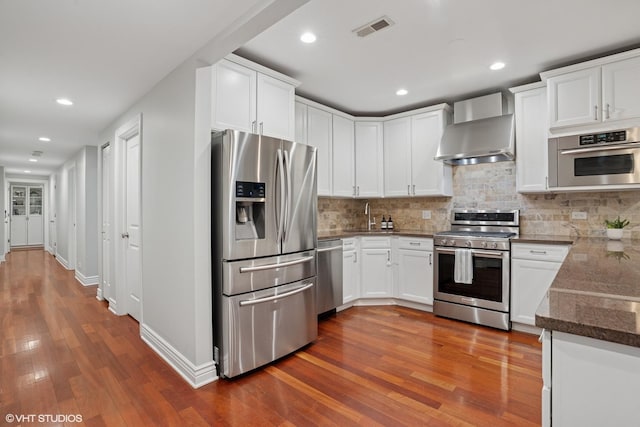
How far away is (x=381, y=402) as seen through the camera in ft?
6.52

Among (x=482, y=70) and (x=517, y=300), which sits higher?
(x=482, y=70)

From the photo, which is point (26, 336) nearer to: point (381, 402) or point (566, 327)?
point (381, 402)

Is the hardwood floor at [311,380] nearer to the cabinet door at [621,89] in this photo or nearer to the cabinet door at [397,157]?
the cabinet door at [397,157]

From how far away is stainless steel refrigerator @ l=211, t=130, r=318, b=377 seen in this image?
2.25 metres

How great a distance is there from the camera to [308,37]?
93.3 inches

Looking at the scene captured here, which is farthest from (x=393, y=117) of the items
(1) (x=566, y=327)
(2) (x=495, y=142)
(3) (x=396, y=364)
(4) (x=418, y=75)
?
(1) (x=566, y=327)

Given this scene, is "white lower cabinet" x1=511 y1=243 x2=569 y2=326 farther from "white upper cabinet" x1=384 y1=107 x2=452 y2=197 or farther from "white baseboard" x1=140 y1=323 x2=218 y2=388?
"white baseboard" x1=140 y1=323 x2=218 y2=388

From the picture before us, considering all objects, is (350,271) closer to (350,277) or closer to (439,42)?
(350,277)

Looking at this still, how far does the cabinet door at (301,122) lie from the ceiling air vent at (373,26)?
130 cm

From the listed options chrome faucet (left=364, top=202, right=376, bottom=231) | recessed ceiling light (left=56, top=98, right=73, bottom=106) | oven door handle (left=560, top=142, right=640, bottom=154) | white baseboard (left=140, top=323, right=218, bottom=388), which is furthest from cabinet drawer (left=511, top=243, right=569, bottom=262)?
recessed ceiling light (left=56, top=98, right=73, bottom=106)

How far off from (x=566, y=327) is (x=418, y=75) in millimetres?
2899

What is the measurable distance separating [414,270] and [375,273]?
479 millimetres

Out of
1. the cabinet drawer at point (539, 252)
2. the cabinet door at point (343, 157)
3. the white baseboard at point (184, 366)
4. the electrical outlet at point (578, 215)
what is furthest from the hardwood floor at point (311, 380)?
the cabinet door at point (343, 157)

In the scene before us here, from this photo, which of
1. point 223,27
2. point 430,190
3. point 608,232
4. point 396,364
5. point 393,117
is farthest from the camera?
point 393,117
